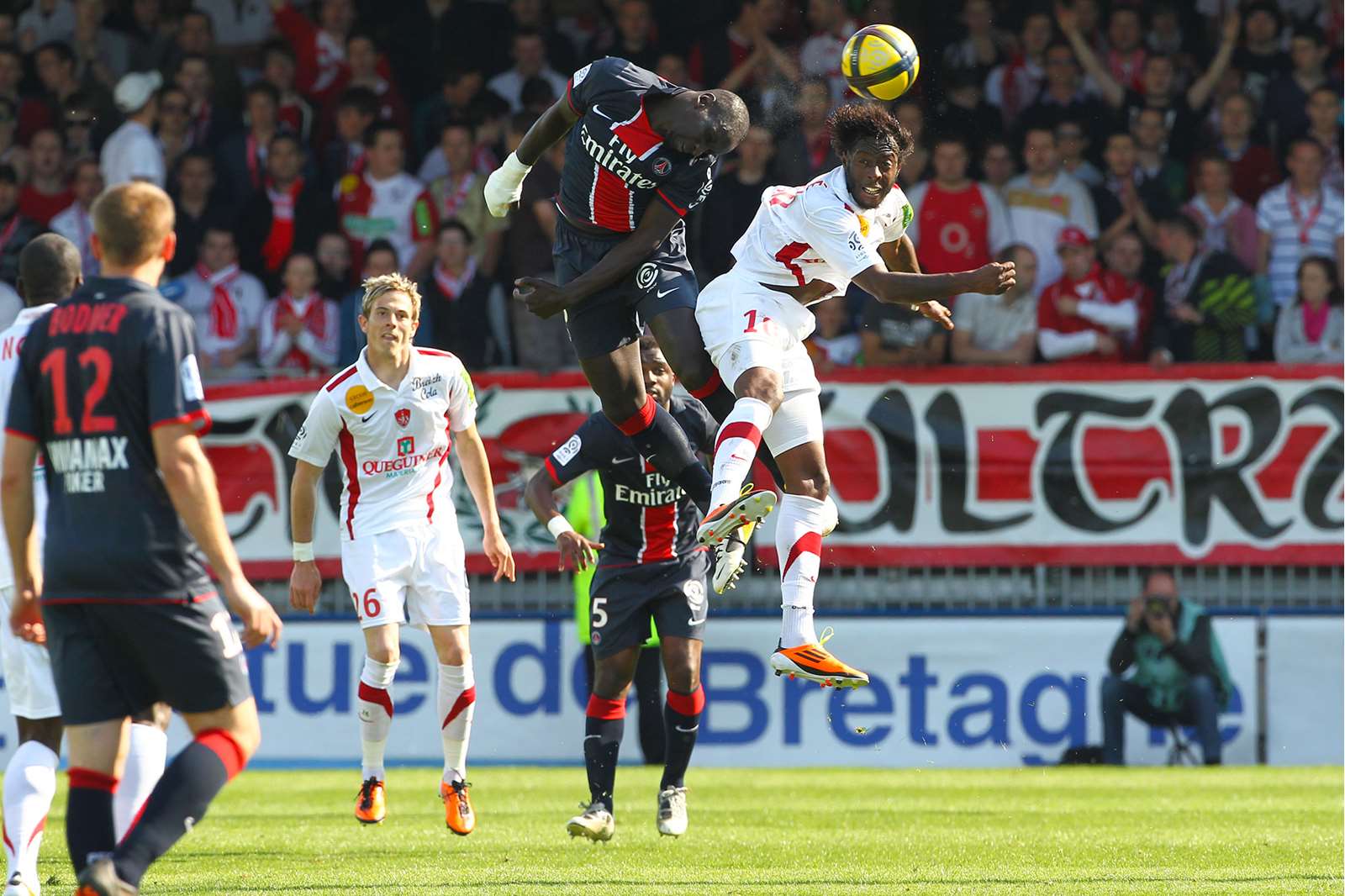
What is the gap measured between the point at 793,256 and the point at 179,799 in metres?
3.84

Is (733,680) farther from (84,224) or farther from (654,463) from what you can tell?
(84,224)

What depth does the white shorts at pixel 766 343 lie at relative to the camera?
7.91 meters

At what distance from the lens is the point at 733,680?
13711 mm

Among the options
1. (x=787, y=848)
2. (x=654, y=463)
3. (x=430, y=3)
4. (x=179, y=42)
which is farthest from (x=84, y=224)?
(x=787, y=848)

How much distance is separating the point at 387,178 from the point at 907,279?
7.69 metres

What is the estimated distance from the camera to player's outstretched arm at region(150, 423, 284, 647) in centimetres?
511

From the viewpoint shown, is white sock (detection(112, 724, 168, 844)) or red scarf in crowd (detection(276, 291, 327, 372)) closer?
white sock (detection(112, 724, 168, 844))

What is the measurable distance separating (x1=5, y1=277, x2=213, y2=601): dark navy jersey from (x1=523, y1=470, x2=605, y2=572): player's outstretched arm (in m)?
3.69

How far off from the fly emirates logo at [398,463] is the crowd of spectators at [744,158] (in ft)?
16.1

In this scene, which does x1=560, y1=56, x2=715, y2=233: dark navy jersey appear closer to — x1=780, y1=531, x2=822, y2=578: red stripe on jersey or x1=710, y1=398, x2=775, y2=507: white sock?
x1=710, y1=398, x2=775, y2=507: white sock

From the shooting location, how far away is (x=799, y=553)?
7.95m

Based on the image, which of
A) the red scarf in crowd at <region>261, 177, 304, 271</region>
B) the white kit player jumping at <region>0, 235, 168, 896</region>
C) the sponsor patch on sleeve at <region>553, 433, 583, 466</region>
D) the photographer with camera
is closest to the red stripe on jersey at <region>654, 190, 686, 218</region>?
the sponsor patch on sleeve at <region>553, 433, 583, 466</region>

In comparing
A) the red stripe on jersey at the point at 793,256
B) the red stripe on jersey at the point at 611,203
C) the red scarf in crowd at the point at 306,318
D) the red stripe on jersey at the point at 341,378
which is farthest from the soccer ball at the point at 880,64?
the red scarf in crowd at the point at 306,318

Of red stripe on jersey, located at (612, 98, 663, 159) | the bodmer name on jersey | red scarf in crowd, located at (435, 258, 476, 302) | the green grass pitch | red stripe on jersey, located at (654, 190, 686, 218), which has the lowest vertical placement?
the green grass pitch
